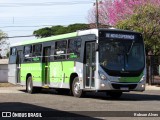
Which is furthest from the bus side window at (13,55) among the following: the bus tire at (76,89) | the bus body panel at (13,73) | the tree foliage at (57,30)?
the tree foliage at (57,30)

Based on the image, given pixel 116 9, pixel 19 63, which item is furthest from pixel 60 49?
pixel 116 9

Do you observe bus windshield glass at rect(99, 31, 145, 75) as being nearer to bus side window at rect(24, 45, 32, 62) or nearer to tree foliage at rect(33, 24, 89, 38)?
bus side window at rect(24, 45, 32, 62)

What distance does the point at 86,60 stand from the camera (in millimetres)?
21609

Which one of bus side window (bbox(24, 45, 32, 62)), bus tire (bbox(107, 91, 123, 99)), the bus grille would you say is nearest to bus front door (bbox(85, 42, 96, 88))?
the bus grille

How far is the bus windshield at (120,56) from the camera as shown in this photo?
2070 centimetres

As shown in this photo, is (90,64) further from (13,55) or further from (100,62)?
(13,55)

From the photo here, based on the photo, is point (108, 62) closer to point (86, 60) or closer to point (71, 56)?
point (86, 60)

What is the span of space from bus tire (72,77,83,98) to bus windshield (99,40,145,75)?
2083mm

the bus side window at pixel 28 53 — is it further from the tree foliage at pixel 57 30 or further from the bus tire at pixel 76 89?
the tree foliage at pixel 57 30

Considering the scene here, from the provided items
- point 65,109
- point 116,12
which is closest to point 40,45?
point 65,109

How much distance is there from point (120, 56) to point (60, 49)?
4.48 m

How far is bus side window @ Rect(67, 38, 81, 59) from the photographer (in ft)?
73.5

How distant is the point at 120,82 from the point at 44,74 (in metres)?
6.68

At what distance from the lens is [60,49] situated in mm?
24391
